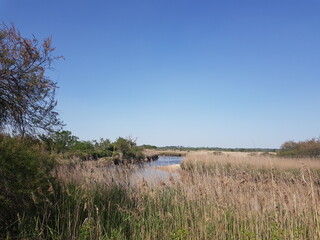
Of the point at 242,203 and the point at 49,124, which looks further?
the point at 49,124

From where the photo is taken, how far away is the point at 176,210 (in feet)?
13.9

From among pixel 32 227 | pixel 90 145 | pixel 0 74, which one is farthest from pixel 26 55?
pixel 90 145

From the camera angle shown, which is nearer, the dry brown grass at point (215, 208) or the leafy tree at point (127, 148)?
the dry brown grass at point (215, 208)

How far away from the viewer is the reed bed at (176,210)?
10.6ft

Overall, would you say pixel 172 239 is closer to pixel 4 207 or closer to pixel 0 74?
pixel 4 207

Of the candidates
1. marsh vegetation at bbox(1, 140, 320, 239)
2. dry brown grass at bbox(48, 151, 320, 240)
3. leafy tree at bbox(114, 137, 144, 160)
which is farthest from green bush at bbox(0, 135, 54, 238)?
leafy tree at bbox(114, 137, 144, 160)

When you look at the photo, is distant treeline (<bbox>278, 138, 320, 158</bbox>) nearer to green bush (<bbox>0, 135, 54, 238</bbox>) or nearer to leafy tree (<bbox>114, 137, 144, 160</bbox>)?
leafy tree (<bbox>114, 137, 144, 160</bbox>)

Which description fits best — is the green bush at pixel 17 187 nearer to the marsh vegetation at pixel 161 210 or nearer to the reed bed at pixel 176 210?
the marsh vegetation at pixel 161 210

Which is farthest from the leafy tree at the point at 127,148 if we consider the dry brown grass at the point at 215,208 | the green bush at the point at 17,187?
the green bush at the point at 17,187

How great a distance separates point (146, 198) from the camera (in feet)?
16.9

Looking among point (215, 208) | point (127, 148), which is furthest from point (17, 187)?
point (127, 148)

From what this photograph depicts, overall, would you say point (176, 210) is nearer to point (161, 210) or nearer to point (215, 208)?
point (161, 210)

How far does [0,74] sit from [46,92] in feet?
5.66

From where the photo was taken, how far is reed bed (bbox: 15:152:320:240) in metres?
3.24
